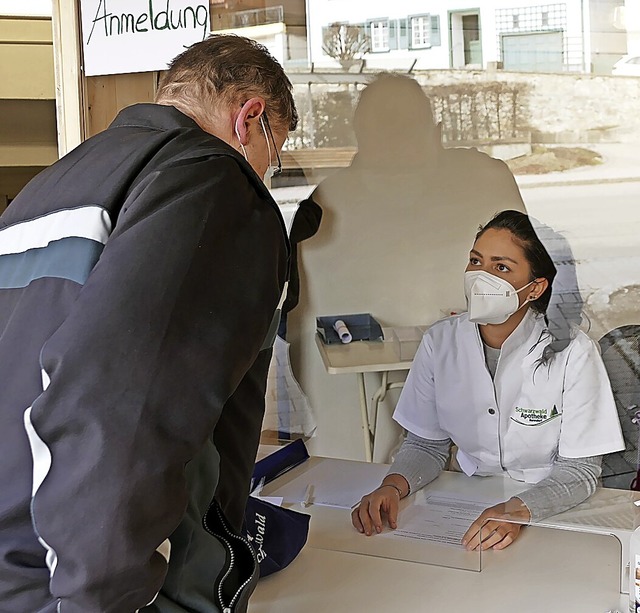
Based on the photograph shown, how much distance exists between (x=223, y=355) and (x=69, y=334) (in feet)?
0.37

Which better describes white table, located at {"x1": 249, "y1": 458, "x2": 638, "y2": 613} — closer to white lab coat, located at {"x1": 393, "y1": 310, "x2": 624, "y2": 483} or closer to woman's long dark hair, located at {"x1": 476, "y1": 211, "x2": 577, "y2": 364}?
white lab coat, located at {"x1": 393, "y1": 310, "x2": 624, "y2": 483}

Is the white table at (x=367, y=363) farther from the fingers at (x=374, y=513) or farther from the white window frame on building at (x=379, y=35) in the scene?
the white window frame on building at (x=379, y=35)

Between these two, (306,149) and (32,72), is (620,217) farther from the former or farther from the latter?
(32,72)

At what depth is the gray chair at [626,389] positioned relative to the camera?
1.08 m

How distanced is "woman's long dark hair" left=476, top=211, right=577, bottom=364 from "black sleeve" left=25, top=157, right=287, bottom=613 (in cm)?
59

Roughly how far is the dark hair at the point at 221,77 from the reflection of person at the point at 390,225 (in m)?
0.36

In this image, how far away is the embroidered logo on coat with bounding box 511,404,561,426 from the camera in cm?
110

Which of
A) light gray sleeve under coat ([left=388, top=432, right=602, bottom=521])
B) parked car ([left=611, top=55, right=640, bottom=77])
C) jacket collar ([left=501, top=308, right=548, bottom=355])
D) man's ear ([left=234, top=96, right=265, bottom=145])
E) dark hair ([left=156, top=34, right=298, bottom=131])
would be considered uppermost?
parked car ([left=611, top=55, right=640, bottom=77])

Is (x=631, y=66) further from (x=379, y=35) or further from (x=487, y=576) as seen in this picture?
(x=487, y=576)

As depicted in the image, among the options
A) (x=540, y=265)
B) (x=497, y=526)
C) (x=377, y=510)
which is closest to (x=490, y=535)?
(x=497, y=526)

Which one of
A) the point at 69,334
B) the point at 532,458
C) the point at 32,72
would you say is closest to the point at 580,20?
the point at 532,458

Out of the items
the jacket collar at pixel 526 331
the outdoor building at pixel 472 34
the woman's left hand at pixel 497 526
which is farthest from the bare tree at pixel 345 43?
the woman's left hand at pixel 497 526

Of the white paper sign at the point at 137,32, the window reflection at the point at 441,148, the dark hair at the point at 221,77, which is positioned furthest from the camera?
the white paper sign at the point at 137,32

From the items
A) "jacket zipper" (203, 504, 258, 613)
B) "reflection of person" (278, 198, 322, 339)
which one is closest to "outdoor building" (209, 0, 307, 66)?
"reflection of person" (278, 198, 322, 339)
